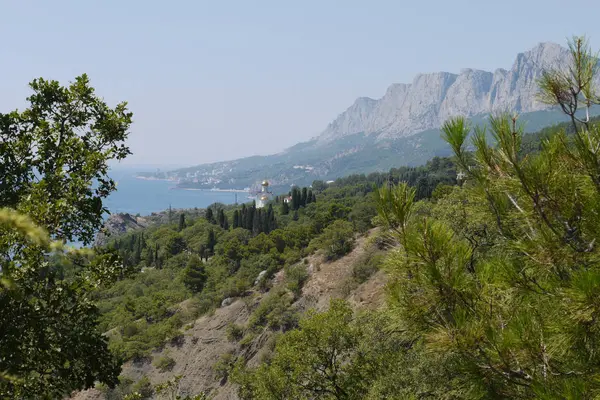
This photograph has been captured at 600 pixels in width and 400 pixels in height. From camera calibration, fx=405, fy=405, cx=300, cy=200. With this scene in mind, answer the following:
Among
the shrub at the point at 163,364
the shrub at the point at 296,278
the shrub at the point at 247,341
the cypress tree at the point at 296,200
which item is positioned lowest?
the shrub at the point at 163,364

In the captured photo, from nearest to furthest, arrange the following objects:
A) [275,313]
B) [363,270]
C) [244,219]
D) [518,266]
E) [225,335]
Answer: [518,266] → [275,313] → [363,270] → [225,335] → [244,219]

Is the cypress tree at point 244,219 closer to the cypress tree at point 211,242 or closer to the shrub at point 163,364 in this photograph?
the cypress tree at point 211,242

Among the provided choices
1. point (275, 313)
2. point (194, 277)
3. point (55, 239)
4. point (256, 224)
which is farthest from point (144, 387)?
point (256, 224)

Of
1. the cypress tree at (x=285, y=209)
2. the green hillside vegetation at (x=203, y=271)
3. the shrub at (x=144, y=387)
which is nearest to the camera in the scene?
the shrub at (x=144, y=387)

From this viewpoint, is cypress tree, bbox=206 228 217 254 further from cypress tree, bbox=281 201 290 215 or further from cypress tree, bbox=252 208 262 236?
cypress tree, bbox=281 201 290 215

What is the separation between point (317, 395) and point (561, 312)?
1324 centimetres

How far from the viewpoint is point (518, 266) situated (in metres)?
4.27

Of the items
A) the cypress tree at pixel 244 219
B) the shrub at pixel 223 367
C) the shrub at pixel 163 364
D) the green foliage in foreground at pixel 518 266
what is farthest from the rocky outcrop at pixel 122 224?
the green foliage in foreground at pixel 518 266

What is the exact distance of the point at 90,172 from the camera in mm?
Answer: 4730

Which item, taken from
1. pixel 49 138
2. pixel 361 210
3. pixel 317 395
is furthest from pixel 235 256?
pixel 49 138

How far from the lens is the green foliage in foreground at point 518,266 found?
11.3 feet

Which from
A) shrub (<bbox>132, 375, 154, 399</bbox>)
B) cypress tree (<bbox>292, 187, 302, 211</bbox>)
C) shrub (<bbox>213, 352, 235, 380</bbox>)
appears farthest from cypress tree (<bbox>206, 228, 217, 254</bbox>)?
shrub (<bbox>132, 375, 154, 399</bbox>)

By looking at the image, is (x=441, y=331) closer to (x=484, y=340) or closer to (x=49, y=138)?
(x=484, y=340)

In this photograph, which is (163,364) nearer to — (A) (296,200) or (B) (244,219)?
(B) (244,219)
